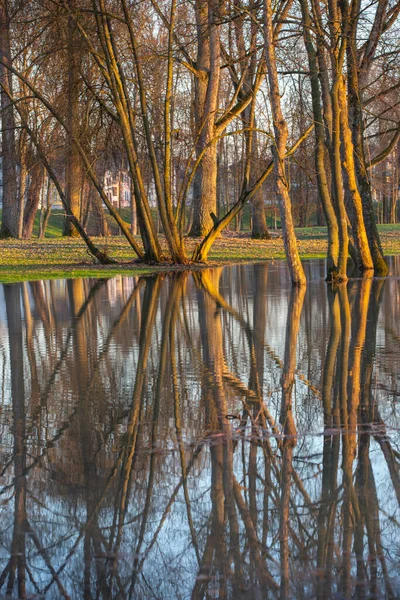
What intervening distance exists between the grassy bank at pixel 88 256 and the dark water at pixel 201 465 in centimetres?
1346

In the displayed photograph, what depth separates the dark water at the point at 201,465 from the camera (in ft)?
11.9

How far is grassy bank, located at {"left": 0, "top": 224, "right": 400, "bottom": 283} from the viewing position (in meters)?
24.5

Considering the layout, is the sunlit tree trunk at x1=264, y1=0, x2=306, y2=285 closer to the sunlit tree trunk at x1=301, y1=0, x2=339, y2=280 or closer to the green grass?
the sunlit tree trunk at x1=301, y1=0, x2=339, y2=280

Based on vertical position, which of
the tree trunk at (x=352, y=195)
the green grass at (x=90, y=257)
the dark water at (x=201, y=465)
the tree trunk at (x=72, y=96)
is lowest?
the green grass at (x=90, y=257)

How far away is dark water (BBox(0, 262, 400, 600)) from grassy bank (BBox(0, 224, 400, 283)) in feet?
44.2

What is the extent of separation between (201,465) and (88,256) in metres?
24.8

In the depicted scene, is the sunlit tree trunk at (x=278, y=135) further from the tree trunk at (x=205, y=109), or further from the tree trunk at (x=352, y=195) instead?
the tree trunk at (x=205, y=109)

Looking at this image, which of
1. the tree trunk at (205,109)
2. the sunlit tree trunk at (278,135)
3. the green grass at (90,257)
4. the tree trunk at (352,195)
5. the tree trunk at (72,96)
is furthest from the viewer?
the tree trunk at (205,109)

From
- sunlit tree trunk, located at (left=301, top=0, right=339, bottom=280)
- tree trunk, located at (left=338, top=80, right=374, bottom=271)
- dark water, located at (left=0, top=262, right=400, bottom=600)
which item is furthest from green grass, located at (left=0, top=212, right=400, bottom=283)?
dark water, located at (left=0, top=262, right=400, bottom=600)

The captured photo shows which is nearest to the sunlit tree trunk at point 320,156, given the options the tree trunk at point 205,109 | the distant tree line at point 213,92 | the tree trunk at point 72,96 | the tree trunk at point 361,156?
the distant tree line at point 213,92

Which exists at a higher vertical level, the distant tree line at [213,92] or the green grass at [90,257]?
the distant tree line at [213,92]

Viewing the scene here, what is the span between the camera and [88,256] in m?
29.5

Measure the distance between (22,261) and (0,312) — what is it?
44.8 feet

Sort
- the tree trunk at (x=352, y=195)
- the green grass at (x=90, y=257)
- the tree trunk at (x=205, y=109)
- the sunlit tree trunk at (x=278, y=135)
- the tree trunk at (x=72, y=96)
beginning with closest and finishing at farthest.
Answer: the sunlit tree trunk at (x=278, y=135), the tree trunk at (x=352, y=195), the tree trunk at (x=72, y=96), the green grass at (x=90, y=257), the tree trunk at (x=205, y=109)
